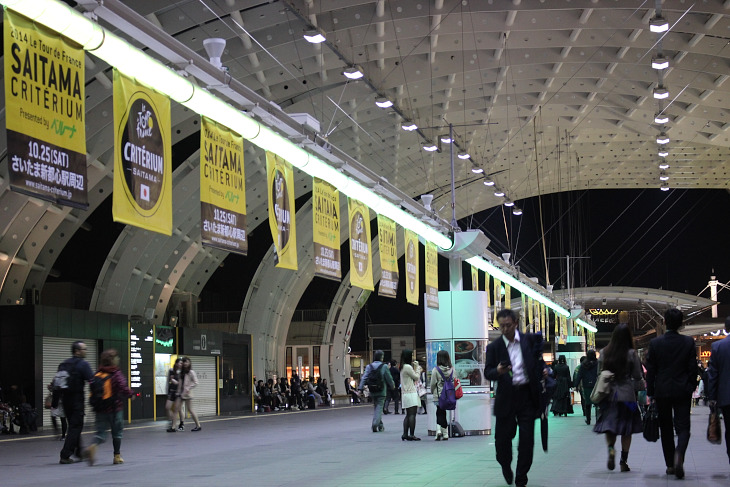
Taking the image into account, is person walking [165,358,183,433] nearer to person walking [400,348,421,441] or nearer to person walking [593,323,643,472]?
person walking [400,348,421,441]

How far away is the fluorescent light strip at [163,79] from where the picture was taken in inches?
318

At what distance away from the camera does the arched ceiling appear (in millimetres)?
A: 22203

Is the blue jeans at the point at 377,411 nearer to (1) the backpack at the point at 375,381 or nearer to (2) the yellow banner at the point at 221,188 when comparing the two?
(1) the backpack at the point at 375,381

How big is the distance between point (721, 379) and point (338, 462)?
4.85 metres

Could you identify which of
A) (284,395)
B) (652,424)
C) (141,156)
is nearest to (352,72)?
(141,156)

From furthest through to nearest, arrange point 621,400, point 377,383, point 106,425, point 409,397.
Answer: point 377,383
point 409,397
point 106,425
point 621,400

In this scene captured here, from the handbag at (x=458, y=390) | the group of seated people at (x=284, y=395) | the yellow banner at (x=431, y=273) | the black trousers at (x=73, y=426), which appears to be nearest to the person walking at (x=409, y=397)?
the handbag at (x=458, y=390)

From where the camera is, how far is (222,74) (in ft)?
37.0

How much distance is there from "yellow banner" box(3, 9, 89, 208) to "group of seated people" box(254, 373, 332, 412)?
89.1 feet

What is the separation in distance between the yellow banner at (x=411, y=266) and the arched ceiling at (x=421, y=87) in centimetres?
287

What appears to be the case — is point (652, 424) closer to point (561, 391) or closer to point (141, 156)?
point (141, 156)

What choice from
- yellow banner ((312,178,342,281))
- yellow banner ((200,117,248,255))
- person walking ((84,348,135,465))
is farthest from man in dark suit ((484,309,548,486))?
yellow banner ((312,178,342,281))

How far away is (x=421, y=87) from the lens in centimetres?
2795

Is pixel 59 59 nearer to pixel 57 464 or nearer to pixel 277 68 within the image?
pixel 57 464
